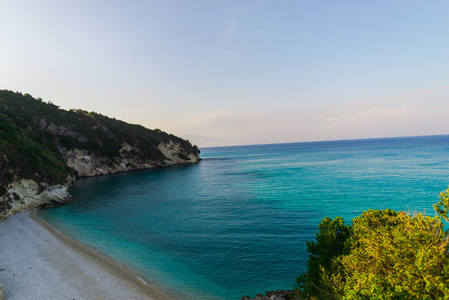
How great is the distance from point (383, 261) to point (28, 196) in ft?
167

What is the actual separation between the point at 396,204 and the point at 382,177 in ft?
89.4

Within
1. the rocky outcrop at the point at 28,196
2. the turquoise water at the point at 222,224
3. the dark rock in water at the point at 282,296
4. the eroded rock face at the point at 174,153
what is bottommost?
the turquoise water at the point at 222,224

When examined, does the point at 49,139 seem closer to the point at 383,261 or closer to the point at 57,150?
the point at 57,150

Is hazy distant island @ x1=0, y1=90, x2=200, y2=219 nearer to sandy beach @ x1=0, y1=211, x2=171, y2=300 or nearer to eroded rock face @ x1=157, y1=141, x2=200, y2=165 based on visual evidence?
eroded rock face @ x1=157, y1=141, x2=200, y2=165

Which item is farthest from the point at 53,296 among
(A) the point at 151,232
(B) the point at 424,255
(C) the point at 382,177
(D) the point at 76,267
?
(C) the point at 382,177

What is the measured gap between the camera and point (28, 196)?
1543 inches

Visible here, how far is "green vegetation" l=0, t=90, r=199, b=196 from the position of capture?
40.2 metres

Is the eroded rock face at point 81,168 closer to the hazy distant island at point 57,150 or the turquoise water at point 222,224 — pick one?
the hazy distant island at point 57,150

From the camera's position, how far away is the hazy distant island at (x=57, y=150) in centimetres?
3856

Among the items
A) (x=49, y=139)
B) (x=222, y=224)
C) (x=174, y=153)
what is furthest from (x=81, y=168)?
(x=222, y=224)

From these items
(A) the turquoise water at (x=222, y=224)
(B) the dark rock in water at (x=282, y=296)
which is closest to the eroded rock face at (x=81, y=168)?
(A) the turquoise water at (x=222, y=224)

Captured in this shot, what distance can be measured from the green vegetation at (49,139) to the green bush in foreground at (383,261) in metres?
45.9

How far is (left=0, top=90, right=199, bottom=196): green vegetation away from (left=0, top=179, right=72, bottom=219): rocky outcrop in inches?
43.5

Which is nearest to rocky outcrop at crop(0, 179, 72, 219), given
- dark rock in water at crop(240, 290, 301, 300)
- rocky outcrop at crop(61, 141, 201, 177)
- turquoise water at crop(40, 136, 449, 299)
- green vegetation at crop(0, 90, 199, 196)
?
green vegetation at crop(0, 90, 199, 196)
